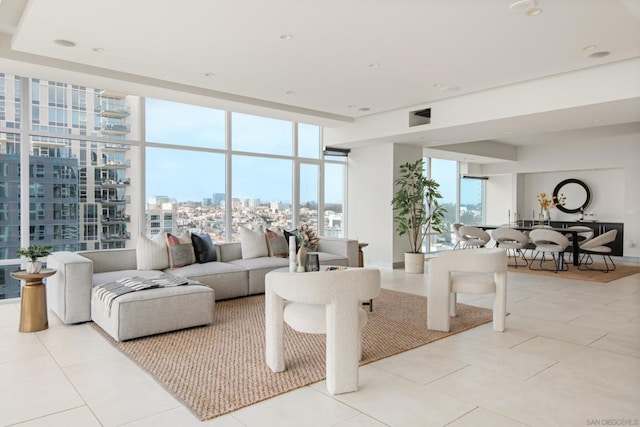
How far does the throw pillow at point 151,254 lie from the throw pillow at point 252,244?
1.21m

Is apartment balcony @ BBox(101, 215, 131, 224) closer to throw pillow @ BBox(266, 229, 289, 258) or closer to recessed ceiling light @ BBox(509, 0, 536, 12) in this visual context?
throw pillow @ BBox(266, 229, 289, 258)

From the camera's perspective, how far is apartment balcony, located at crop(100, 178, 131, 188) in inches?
238

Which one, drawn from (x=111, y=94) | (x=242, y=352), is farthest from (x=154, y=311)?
(x=111, y=94)

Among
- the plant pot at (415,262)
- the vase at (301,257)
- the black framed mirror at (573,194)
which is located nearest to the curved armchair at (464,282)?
the vase at (301,257)

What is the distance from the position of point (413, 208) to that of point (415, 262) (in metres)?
1.05

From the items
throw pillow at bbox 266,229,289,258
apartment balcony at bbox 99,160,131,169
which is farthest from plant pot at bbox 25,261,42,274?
throw pillow at bbox 266,229,289,258

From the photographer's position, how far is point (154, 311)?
153 inches

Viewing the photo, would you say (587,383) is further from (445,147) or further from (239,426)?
(445,147)

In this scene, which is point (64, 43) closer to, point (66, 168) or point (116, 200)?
point (66, 168)

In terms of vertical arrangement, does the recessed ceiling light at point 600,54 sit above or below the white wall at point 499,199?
above

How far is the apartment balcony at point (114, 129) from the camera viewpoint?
238 inches

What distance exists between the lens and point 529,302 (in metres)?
5.36

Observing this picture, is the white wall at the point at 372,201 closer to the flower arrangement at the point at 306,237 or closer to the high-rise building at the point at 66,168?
the flower arrangement at the point at 306,237

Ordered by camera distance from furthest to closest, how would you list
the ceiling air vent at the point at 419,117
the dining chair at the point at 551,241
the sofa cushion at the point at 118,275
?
the dining chair at the point at 551,241, the ceiling air vent at the point at 419,117, the sofa cushion at the point at 118,275
